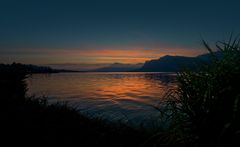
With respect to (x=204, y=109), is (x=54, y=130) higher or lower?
lower

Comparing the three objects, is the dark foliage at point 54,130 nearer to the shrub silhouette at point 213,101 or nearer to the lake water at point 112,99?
the lake water at point 112,99

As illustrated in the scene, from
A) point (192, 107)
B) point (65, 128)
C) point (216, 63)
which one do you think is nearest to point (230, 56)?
point (216, 63)

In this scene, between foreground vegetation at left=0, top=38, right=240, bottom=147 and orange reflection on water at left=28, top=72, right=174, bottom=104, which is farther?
orange reflection on water at left=28, top=72, right=174, bottom=104

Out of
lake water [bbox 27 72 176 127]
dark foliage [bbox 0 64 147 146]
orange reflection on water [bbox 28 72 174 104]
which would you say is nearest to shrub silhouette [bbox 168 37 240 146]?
lake water [bbox 27 72 176 127]

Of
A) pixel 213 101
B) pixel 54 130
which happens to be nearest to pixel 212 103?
pixel 213 101

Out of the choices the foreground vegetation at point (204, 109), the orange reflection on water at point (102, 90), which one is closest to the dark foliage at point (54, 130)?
the foreground vegetation at point (204, 109)

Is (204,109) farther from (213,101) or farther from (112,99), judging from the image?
(112,99)

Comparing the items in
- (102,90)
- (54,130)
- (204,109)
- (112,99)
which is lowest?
(102,90)

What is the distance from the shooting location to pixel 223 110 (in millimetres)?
2828

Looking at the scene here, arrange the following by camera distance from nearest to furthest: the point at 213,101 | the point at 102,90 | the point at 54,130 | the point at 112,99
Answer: the point at 213,101 → the point at 54,130 → the point at 112,99 → the point at 102,90

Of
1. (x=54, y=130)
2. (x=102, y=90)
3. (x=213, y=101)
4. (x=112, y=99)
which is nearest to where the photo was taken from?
(x=213, y=101)

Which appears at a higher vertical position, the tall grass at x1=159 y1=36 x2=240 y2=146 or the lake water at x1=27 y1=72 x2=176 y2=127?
the tall grass at x1=159 y1=36 x2=240 y2=146

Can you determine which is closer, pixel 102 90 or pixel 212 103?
pixel 212 103

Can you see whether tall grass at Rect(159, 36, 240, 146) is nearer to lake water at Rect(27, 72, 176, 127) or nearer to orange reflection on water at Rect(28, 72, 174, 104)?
lake water at Rect(27, 72, 176, 127)
